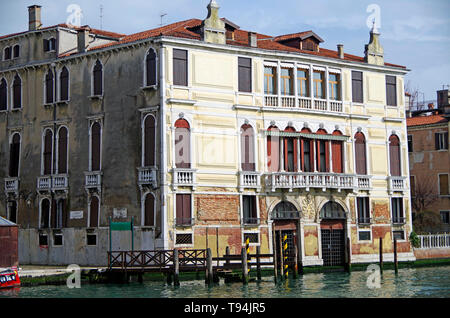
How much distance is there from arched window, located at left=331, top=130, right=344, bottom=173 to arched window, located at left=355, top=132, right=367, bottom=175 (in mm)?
822

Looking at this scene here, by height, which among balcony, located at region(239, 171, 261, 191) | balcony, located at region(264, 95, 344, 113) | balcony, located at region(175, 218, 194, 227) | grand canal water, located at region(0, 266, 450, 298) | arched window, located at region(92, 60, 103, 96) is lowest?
grand canal water, located at region(0, 266, 450, 298)

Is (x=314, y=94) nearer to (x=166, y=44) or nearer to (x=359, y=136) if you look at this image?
(x=359, y=136)

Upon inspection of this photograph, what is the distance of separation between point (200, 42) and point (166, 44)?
144 centimetres

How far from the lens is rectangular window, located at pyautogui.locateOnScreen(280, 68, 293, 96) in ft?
127

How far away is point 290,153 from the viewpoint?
38750 millimetres

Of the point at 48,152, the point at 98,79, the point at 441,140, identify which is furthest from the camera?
the point at 441,140

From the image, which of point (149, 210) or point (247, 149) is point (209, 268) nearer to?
point (149, 210)

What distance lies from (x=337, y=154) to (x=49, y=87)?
12404 millimetres

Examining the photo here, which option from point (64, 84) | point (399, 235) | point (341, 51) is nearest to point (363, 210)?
point (399, 235)

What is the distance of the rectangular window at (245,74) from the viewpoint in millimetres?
37531

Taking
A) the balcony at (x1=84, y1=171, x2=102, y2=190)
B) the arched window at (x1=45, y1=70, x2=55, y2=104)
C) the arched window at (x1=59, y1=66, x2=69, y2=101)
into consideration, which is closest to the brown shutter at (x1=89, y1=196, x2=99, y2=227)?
the balcony at (x1=84, y1=171, x2=102, y2=190)

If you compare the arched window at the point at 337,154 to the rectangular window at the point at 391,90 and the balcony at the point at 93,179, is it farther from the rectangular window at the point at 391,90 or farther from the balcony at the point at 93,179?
the balcony at the point at 93,179

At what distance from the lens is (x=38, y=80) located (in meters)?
39.7

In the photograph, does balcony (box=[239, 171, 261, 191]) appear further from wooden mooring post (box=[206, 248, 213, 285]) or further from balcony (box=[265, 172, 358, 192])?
wooden mooring post (box=[206, 248, 213, 285])
